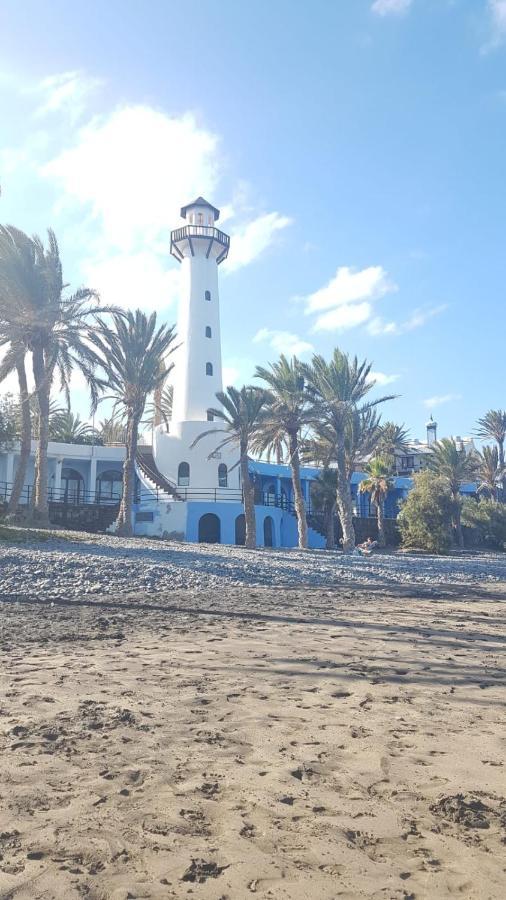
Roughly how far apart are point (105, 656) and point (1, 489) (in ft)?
108

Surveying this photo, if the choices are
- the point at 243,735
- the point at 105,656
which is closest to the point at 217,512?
the point at 105,656

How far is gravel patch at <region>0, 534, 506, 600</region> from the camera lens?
12.9 m

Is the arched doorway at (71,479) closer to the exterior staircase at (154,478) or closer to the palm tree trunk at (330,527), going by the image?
the exterior staircase at (154,478)

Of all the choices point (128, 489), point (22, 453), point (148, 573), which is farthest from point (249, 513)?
point (148, 573)

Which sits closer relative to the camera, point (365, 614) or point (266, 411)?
point (365, 614)

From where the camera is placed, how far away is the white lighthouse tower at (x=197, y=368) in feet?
132

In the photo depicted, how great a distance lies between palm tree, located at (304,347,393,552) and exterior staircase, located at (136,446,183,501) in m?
10.2

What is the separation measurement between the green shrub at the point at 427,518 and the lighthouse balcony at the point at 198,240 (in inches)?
869

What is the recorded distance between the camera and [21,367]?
26922 millimetres

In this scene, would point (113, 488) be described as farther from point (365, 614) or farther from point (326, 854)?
point (326, 854)

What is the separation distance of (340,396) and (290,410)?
2.67 metres

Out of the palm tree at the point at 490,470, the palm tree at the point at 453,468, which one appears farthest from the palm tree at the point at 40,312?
the palm tree at the point at 490,470

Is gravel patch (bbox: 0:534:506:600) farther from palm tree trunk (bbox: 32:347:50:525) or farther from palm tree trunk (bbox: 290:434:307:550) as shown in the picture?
palm tree trunk (bbox: 290:434:307:550)

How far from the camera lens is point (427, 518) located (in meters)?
39.3
